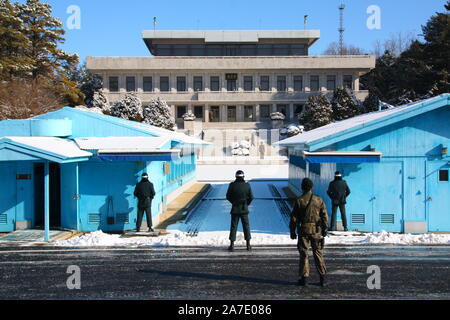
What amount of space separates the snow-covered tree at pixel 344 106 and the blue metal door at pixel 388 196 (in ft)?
121

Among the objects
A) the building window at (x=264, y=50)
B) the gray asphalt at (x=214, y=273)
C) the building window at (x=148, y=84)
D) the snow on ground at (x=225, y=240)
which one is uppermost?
the building window at (x=264, y=50)

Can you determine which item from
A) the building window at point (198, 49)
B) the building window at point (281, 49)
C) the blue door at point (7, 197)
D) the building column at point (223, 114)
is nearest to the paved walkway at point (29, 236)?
the blue door at point (7, 197)

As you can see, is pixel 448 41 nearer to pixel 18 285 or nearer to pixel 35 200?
pixel 35 200

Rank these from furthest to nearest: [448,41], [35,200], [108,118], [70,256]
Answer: [448,41]
[108,118]
[35,200]
[70,256]

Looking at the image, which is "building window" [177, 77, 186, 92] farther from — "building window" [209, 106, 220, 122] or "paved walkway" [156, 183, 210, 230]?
"paved walkway" [156, 183, 210, 230]

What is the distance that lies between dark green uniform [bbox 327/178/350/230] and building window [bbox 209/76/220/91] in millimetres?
53175

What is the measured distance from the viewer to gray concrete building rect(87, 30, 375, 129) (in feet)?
212

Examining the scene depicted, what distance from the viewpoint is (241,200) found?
12.1 meters

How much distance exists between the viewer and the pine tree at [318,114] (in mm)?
49594

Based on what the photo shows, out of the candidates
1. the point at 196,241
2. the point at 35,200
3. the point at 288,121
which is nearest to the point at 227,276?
the point at 196,241

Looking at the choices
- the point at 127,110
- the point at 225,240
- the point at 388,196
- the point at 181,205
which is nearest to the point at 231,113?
the point at 127,110

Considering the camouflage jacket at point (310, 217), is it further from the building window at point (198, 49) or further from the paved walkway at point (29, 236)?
the building window at point (198, 49)
